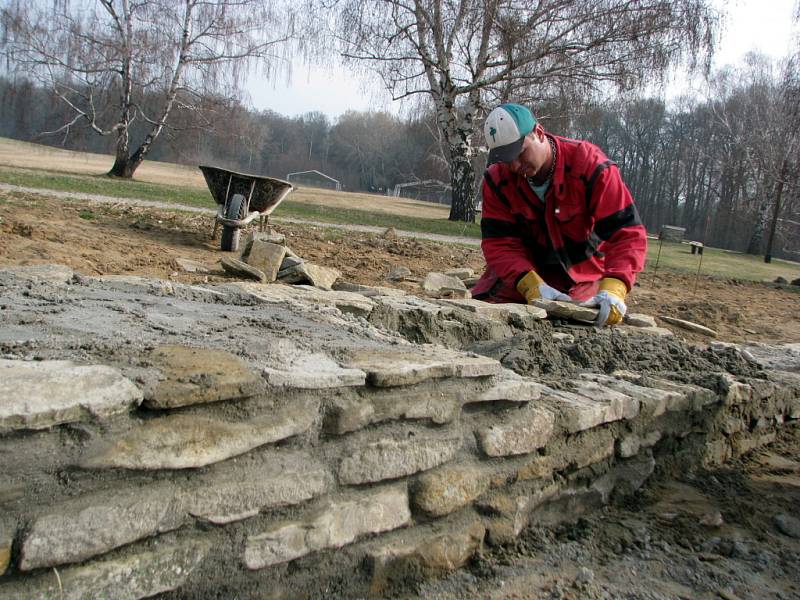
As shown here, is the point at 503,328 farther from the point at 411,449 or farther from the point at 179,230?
the point at 179,230

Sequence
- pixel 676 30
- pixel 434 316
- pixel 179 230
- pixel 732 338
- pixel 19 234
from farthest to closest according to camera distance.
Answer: pixel 676 30 < pixel 179 230 < pixel 732 338 < pixel 19 234 < pixel 434 316

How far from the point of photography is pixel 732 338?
5.86m

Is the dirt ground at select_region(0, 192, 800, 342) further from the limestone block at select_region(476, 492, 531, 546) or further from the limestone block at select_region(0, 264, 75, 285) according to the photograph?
the limestone block at select_region(476, 492, 531, 546)

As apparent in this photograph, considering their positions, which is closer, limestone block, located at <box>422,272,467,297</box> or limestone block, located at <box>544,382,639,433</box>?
limestone block, located at <box>544,382,639,433</box>

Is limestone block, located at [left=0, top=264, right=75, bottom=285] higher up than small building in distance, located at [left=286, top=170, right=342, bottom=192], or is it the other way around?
small building in distance, located at [left=286, top=170, right=342, bottom=192]

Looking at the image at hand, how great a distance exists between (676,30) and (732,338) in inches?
440

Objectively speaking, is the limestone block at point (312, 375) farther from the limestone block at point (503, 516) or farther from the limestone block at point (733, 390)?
the limestone block at point (733, 390)

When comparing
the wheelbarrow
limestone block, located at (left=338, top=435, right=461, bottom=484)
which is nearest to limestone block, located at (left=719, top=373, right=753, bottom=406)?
limestone block, located at (left=338, top=435, right=461, bottom=484)

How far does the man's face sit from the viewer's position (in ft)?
11.7

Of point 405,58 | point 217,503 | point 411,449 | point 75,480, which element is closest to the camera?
point 75,480

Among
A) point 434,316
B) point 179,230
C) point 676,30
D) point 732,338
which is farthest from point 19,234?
point 676,30

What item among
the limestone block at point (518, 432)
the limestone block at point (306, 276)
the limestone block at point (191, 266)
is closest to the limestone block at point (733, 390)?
the limestone block at point (518, 432)

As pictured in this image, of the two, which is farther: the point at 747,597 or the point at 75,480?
the point at 747,597

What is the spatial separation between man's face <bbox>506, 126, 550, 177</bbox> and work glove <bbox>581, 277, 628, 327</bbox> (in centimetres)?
77
